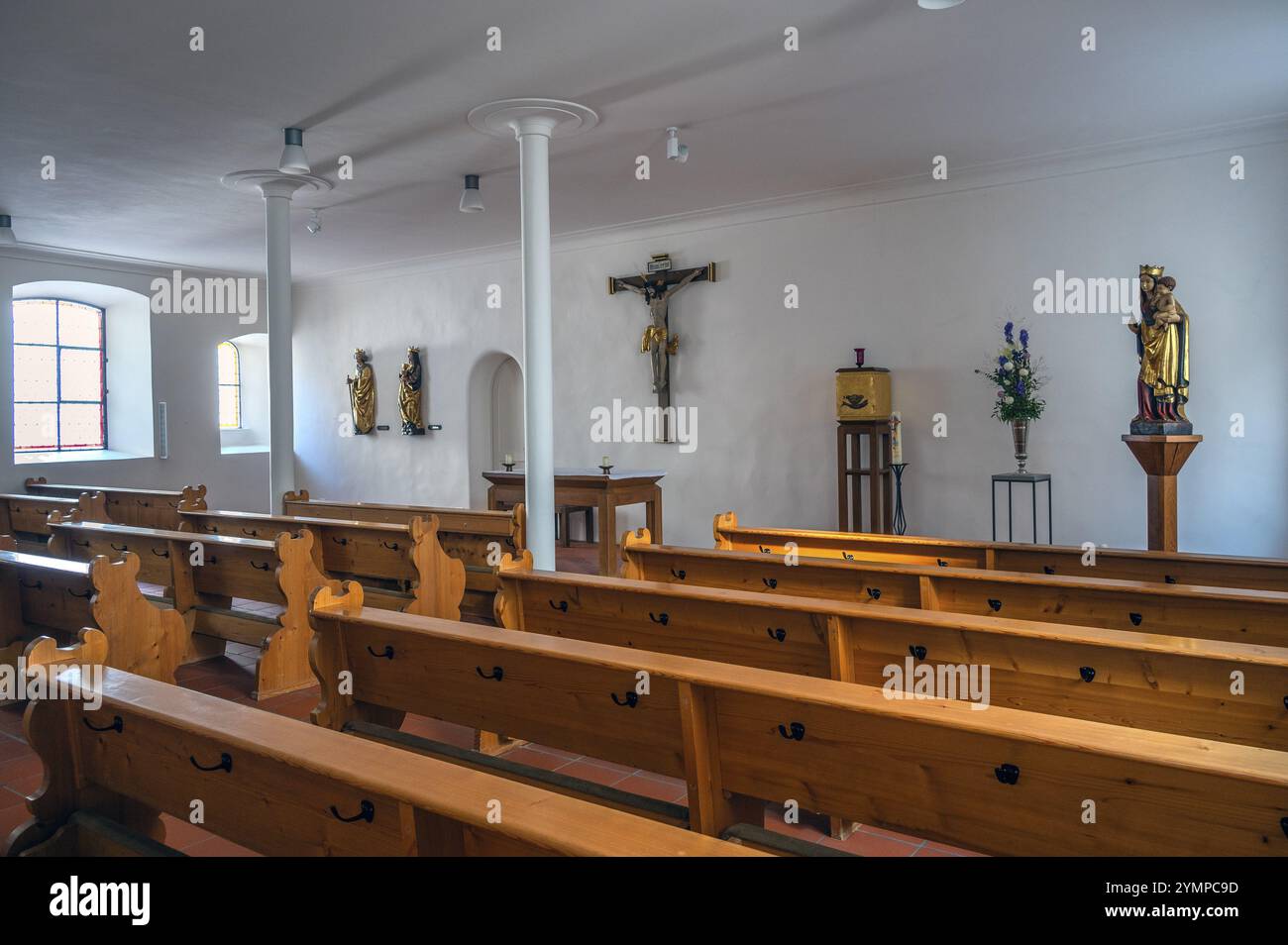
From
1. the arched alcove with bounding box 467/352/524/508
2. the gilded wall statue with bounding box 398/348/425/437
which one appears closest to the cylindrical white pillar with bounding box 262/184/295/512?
the arched alcove with bounding box 467/352/524/508

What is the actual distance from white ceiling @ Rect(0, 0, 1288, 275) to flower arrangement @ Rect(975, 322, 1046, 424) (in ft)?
4.56

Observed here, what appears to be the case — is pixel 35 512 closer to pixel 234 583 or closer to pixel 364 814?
pixel 234 583

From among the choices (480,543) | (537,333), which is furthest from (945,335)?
(480,543)

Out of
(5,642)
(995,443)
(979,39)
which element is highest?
(979,39)

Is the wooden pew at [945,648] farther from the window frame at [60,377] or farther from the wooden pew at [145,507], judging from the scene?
the window frame at [60,377]

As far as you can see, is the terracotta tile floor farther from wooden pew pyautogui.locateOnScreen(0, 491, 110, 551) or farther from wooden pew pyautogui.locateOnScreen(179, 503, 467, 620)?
wooden pew pyautogui.locateOnScreen(0, 491, 110, 551)

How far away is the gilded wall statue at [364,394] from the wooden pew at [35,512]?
416cm

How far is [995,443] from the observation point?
7.37 meters

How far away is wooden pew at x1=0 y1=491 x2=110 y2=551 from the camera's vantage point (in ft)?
23.4

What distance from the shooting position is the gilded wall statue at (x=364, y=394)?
38.0 feet

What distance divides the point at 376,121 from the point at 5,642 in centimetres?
364
